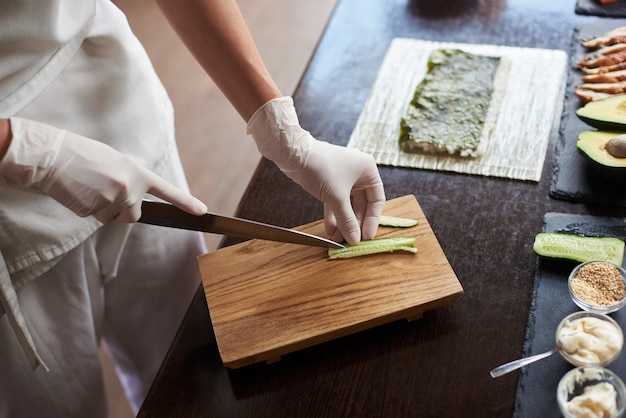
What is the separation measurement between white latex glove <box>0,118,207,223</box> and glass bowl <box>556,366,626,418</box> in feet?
2.23

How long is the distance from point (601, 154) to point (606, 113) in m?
0.11

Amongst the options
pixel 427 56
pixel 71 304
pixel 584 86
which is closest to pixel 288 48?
pixel 427 56

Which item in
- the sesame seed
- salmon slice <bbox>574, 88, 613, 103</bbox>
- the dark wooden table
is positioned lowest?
the dark wooden table

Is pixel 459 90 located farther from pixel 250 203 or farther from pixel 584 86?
pixel 250 203

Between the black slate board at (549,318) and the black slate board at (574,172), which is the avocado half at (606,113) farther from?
the black slate board at (549,318)

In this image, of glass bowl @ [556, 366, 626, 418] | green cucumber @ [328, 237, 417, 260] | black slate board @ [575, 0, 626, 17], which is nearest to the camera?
glass bowl @ [556, 366, 626, 418]

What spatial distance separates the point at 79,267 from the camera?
147 centimetres

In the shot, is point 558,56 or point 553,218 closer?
point 553,218

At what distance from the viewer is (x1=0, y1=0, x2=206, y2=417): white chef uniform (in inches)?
51.5

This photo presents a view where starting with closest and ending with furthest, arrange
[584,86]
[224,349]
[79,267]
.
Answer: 1. [224,349]
2. [79,267]
3. [584,86]

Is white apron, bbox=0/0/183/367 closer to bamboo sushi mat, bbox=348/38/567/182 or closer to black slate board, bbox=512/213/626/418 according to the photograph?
bamboo sushi mat, bbox=348/38/567/182

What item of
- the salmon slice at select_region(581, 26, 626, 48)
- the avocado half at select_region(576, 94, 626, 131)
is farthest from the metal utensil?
the salmon slice at select_region(581, 26, 626, 48)

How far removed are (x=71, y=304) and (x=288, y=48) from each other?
2510 mm

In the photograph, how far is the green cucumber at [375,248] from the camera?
133 centimetres
